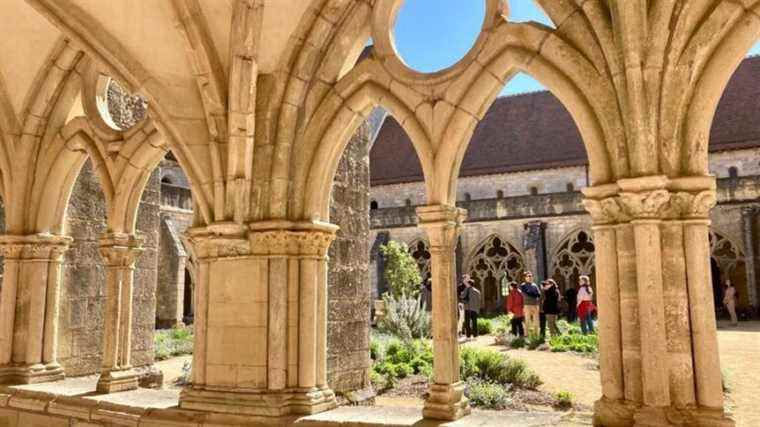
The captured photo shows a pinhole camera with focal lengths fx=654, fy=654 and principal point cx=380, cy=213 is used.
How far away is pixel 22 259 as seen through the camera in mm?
5707

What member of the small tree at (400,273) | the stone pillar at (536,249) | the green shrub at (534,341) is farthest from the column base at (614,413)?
the stone pillar at (536,249)

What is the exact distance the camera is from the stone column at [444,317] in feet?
12.6

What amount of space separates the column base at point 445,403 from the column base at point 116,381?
2625 millimetres

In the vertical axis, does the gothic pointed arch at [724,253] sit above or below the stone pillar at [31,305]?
above

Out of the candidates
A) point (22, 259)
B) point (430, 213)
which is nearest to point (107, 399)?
point (22, 259)

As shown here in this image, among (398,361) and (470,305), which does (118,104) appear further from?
(470,305)

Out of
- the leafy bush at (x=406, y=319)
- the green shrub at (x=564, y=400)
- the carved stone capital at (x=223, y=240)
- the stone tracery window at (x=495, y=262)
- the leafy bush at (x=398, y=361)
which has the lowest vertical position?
the green shrub at (x=564, y=400)

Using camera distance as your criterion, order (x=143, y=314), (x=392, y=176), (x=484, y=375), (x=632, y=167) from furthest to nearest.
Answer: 1. (x=392, y=176)
2. (x=484, y=375)
3. (x=143, y=314)
4. (x=632, y=167)

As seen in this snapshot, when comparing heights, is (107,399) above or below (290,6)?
below

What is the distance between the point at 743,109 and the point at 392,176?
12.0 meters

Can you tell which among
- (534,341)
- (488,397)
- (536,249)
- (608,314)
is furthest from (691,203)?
(536,249)

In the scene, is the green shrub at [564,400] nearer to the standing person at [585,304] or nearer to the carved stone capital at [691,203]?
the carved stone capital at [691,203]

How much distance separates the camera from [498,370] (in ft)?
25.0

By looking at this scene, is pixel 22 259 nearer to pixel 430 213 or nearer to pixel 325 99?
pixel 325 99
